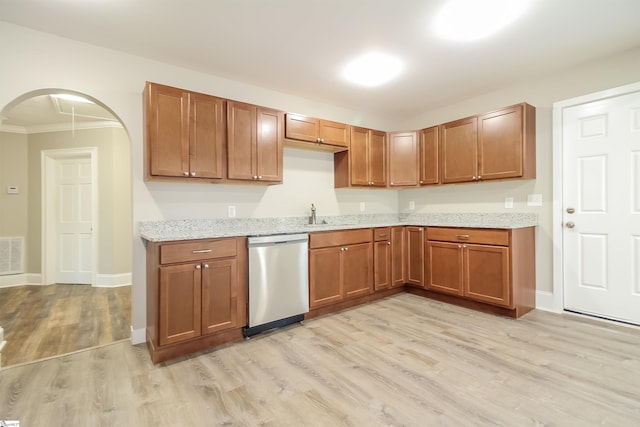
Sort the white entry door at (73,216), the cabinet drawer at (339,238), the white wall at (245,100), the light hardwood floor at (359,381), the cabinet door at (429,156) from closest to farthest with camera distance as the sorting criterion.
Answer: the light hardwood floor at (359,381)
the white wall at (245,100)
the cabinet drawer at (339,238)
the cabinet door at (429,156)
the white entry door at (73,216)

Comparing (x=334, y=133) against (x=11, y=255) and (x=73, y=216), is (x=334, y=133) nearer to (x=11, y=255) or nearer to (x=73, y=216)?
(x=73, y=216)

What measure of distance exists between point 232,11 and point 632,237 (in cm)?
402

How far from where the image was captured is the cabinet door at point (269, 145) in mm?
3105

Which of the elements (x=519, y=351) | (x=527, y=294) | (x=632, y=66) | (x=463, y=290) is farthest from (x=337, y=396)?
(x=632, y=66)

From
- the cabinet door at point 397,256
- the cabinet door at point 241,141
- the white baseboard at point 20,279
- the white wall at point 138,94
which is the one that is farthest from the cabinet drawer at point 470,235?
the white baseboard at point 20,279

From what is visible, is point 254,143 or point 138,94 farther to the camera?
point 254,143

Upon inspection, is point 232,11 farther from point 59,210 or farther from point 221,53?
point 59,210

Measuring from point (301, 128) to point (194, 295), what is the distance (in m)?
2.11

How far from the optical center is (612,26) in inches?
94.0

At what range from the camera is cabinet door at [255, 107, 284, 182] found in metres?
3.11

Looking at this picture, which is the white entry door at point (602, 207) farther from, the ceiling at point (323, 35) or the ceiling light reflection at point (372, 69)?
the ceiling light reflection at point (372, 69)

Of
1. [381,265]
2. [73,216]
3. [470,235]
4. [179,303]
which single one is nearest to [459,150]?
[470,235]

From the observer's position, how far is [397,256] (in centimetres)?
400

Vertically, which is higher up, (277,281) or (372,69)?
(372,69)
